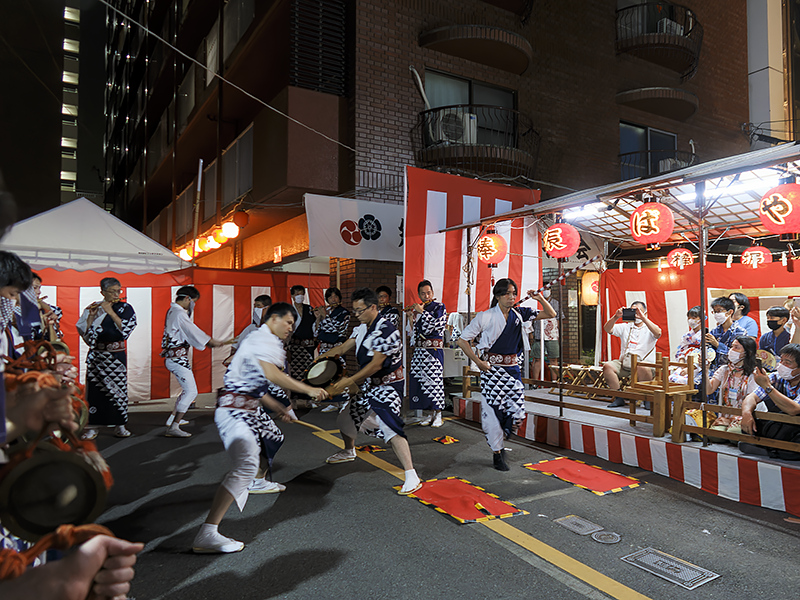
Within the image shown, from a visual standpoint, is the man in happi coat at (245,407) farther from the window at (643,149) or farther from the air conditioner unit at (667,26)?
the air conditioner unit at (667,26)

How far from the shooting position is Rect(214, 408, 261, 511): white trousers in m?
3.88

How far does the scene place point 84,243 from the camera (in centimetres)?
964

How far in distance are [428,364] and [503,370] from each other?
2505 millimetres

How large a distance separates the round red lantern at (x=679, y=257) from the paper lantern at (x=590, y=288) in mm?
2347

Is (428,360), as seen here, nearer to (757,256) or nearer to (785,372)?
(785,372)

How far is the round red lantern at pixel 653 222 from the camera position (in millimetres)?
6859

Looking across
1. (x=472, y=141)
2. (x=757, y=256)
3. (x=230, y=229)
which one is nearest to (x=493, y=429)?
(x=757, y=256)

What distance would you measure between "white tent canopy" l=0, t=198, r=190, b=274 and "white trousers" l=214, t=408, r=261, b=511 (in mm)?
7154

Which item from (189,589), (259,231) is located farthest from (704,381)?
(259,231)

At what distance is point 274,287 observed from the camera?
1129cm

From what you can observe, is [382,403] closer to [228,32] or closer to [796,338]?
[796,338]

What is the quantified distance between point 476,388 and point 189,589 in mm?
7275

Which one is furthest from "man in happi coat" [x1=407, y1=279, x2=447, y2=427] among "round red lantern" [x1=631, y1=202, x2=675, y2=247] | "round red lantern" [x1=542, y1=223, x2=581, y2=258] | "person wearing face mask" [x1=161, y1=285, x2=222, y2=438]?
"person wearing face mask" [x1=161, y1=285, x2=222, y2=438]

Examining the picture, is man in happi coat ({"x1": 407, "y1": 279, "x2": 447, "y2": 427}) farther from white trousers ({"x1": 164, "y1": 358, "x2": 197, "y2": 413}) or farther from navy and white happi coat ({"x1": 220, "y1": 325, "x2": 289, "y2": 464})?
navy and white happi coat ({"x1": 220, "y1": 325, "x2": 289, "y2": 464})
